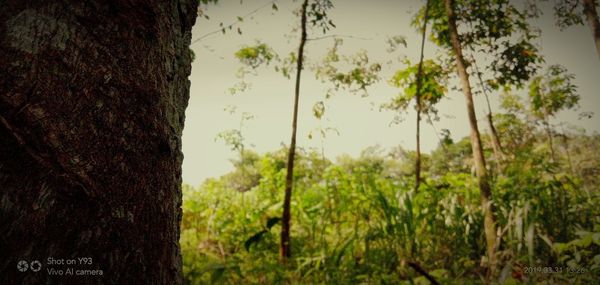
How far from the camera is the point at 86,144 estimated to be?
525 mm

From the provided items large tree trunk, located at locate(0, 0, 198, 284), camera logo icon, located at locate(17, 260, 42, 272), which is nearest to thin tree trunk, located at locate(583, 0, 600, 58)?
large tree trunk, located at locate(0, 0, 198, 284)

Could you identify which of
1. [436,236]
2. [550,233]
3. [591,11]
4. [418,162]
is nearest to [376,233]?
[436,236]

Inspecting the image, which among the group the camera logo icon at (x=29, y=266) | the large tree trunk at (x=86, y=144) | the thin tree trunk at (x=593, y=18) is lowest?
the camera logo icon at (x=29, y=266)

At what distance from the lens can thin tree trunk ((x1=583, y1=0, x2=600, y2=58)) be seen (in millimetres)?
5231

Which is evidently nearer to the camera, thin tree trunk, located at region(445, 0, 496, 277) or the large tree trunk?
the large tree trunk

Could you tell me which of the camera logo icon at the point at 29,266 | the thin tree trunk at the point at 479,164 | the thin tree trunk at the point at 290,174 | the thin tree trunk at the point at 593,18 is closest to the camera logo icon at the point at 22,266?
the camera logo icon at the point at 29,266

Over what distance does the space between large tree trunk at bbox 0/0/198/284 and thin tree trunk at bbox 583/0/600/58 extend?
24.2ft

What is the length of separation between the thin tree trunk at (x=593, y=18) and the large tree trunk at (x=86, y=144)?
7.38 m

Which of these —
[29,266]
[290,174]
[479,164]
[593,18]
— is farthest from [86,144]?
[593,18]

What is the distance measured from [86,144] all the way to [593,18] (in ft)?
25.4

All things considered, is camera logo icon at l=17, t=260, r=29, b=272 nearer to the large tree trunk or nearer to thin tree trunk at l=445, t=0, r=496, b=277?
the large tree trunk

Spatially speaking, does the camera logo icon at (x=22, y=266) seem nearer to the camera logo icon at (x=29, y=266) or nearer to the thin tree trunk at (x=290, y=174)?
the camera logo icon at (x=29, y=266)

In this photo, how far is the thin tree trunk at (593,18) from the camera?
17.2 ft

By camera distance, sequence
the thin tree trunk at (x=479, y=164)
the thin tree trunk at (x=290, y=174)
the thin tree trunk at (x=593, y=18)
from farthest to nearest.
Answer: the thin tree trunk at (x=593, y=18)
the thin tree trunk at (x=290, y=174)
the thin tree trunk at (x=479, y=164)
